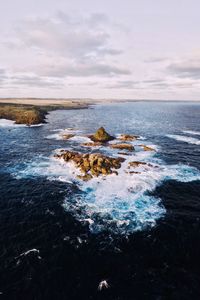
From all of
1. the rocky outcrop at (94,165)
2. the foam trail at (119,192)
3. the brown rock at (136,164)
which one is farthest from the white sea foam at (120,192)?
the rocky outcrop at (94,165)

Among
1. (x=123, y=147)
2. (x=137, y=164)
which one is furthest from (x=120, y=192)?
(x=123, y=147)

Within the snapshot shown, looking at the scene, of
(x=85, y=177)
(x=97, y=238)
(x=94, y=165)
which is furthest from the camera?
(x=94, y=165)

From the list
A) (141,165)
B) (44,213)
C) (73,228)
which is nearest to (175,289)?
(73,228)

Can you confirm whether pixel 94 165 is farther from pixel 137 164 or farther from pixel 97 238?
pixel 97 238

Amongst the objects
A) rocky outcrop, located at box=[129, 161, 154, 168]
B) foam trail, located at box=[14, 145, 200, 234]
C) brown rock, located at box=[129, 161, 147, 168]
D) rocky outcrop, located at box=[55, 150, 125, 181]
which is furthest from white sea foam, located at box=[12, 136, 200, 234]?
rocky outcrop, located at box=[55, 150, 125, 181]

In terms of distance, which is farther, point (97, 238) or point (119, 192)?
point (119, 192)

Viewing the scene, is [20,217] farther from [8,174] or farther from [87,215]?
[8,174]

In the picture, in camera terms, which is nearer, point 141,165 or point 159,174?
point 159,174
